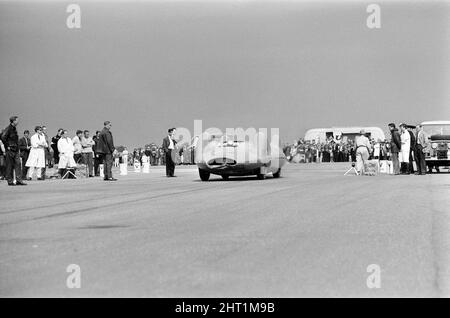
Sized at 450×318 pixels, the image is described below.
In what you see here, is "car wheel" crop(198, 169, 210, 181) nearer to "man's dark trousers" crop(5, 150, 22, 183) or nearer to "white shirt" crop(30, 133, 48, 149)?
"man's dark trousers" crop(5, 150, 22, 183)

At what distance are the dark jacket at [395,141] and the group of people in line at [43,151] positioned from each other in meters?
8.94

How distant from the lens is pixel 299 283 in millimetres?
5551

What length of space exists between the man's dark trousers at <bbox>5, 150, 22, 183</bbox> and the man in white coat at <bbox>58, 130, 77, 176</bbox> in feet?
16.5

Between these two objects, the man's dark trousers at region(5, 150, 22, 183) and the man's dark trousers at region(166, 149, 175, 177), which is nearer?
the man's dark trousers at region(5, 150, 22, 183)

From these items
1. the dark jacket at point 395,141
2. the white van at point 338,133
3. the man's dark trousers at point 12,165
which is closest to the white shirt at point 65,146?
the man's dark trousers at point 12,165

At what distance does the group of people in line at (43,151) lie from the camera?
20828 millimetres

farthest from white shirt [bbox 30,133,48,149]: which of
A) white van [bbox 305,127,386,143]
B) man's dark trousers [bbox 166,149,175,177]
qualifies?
white van [bbox 305,127,386,143]

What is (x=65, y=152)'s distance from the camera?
26.2 meters

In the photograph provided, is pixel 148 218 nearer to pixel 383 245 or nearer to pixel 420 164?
pixel 383 245

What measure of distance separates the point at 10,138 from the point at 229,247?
1458cm

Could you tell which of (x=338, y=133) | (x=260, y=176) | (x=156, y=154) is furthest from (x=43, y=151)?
(x=338, y=133)

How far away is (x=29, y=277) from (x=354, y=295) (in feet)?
7.96

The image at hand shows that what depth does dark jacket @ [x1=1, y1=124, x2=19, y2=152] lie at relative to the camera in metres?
20.7
